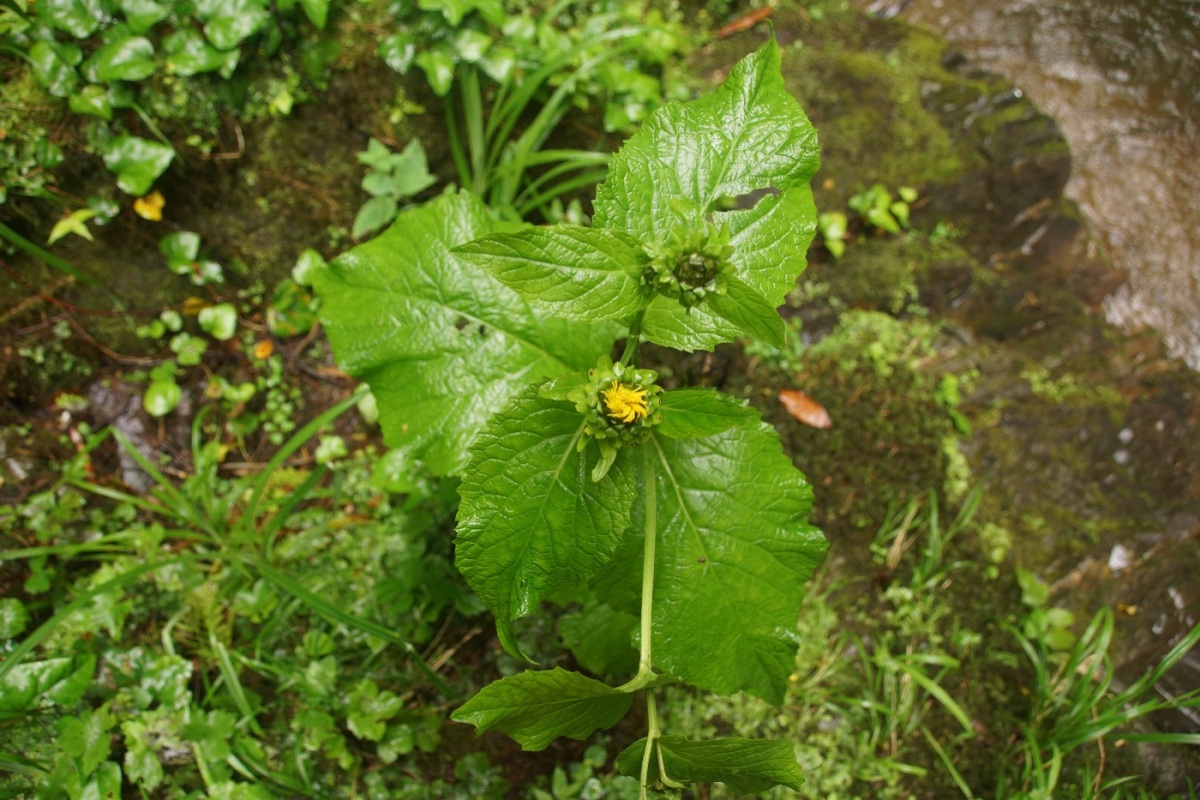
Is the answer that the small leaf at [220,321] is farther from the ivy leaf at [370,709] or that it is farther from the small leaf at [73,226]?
the ivy leaf at [370,709]


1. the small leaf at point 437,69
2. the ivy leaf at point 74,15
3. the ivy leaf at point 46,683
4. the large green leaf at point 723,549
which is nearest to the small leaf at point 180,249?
the ivy leaf at point 74,15

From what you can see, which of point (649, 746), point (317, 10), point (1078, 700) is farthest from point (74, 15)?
Answer: point (1078, 700)

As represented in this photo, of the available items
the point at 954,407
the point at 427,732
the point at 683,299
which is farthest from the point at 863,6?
the point at 427,732

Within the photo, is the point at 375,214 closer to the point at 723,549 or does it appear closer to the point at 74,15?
the point at 74,15

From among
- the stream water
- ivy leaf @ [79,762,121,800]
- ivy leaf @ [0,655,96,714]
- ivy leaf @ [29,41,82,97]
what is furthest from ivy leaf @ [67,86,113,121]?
the stream water

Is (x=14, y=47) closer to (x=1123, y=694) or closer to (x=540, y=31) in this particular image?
(x=540, y=31)

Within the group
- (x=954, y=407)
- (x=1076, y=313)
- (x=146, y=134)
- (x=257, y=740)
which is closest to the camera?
(x=257, y=740)

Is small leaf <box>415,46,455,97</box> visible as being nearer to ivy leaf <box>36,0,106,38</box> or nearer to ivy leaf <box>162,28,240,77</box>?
ivy leaf <box>162,28,240,77</box>
